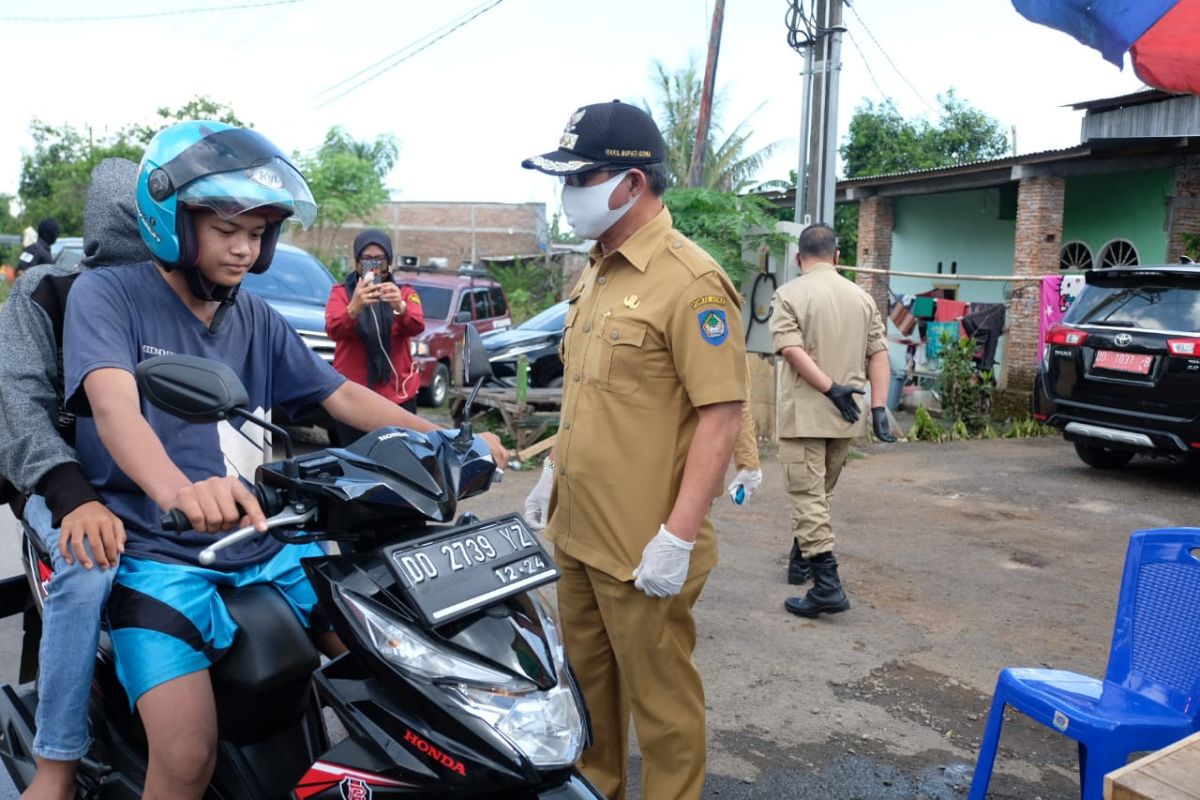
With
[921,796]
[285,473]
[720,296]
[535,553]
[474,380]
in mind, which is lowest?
[921,796]

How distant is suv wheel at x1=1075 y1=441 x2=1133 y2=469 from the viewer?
1009 centimetres

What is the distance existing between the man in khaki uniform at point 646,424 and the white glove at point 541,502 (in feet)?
0.91

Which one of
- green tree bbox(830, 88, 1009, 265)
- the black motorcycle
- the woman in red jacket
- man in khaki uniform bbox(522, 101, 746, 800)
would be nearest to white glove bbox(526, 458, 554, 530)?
man in khaki uniform bbox(522, 101, 746, 800)

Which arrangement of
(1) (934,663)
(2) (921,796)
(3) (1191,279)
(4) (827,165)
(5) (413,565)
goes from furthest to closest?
(4) (827,165), (3) (1191,279), (1) (934,663), (2) (921,796), (5) (413,565)

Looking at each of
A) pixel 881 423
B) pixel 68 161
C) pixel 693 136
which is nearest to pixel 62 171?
pixel 68 161

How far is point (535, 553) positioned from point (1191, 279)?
8.20 meters

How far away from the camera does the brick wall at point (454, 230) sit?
34531 mm

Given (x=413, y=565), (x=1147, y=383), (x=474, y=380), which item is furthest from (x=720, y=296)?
(x=1147, y=383)

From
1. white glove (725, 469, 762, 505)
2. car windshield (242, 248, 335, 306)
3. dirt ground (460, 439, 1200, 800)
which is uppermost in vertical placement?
car windshield (242, 248, 335, 306)

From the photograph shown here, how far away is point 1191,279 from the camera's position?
856 centimetres

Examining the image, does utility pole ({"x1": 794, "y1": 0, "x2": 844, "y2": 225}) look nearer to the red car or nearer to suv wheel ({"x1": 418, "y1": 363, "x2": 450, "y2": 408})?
the red car

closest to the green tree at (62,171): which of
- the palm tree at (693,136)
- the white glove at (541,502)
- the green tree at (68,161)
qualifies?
the green tree at (68,161)

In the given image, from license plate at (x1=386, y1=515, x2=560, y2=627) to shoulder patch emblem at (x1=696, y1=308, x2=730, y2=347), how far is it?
2.84ft

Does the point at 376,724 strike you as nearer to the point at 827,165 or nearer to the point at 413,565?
the point at 413,565
